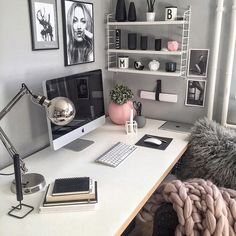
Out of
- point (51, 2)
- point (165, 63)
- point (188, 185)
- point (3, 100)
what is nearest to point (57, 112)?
point (3, 100)

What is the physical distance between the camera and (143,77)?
232 cm

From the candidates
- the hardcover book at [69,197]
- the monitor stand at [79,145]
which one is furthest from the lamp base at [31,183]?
the monitor stand at [79,145]

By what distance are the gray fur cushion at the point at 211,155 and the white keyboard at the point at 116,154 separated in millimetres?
393

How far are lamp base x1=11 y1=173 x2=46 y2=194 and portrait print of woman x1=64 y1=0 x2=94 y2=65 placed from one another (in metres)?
0.84

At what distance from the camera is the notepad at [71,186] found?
46.2 inches

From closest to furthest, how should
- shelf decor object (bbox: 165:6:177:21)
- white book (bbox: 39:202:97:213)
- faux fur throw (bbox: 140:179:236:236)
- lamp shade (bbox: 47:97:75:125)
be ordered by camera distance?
faux fur throw (bbox: 140:179:236:236) < white book (bbox: 39:202:97:213) < lamp shade (bbox: 47:97:75:125) < shelf decor object (bbox: 165:6:177:21)

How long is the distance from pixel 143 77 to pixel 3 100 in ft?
3.97

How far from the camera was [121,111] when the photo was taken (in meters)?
2.07

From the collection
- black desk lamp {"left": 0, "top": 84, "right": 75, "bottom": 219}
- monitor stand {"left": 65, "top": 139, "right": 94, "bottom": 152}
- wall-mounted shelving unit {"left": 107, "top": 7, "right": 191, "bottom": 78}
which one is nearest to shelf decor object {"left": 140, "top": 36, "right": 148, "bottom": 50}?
wall-mounted shelving unit {"left": 107, "top": 7, "right": 191, "bottom": 78}

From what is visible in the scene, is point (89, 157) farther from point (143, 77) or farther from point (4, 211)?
point (143, 77)

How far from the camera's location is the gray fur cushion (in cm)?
160

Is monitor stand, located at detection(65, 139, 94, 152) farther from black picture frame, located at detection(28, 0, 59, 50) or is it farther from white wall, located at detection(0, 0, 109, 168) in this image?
black picture frame, located at detection(28, 0, 59, 50)

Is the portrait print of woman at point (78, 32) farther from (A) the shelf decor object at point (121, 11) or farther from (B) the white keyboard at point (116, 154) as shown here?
(B) the white keyboard at point (116, 154)

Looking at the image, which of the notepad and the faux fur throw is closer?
the faux fur throw
